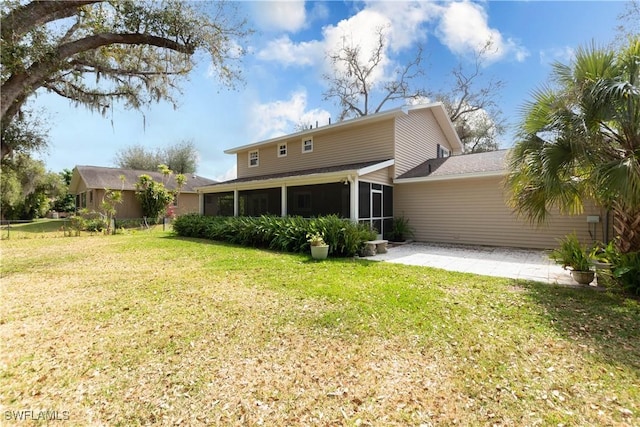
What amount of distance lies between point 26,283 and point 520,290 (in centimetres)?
991

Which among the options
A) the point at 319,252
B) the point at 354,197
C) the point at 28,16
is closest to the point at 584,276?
the point at 319,252

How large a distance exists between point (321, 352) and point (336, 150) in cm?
1120

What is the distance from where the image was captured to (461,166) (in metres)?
11.8

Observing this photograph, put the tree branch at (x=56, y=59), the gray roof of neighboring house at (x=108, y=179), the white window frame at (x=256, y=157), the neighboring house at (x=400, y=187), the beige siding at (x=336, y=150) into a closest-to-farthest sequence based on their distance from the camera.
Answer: the tree branch at (x=56, y=59) → the neighboring house at (x=400, y=187) → the beige siding at (x=336, y=150) → the white window frame at (x=256, y=157) → the gray roof of neighboring house at (x=108, y=179)

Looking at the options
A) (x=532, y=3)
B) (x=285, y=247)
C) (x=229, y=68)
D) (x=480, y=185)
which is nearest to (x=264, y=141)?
(x=229, y=68)

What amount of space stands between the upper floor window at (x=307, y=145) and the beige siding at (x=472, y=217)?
15.6ft

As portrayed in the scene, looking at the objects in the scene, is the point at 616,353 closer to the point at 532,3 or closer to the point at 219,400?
the point at 219,400

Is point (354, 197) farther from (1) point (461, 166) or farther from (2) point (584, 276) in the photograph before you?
(2) point (584, 276)

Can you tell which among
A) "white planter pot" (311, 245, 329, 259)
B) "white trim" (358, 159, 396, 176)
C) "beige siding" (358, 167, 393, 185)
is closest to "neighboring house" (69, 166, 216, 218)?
"beige siding" (358, 167, 393, 185)

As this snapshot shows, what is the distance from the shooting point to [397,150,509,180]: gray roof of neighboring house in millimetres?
10620

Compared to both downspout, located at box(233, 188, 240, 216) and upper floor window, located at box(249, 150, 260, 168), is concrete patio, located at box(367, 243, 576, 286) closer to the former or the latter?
downspout, located at box(233, 188, 240, 216)

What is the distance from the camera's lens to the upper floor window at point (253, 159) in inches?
672

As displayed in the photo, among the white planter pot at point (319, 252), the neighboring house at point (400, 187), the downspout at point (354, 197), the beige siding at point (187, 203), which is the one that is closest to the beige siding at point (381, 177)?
the neighboring house at point (400, 187)

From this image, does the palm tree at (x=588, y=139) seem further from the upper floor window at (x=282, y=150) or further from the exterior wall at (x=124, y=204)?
the exterior wall at (x=124, y=204)
